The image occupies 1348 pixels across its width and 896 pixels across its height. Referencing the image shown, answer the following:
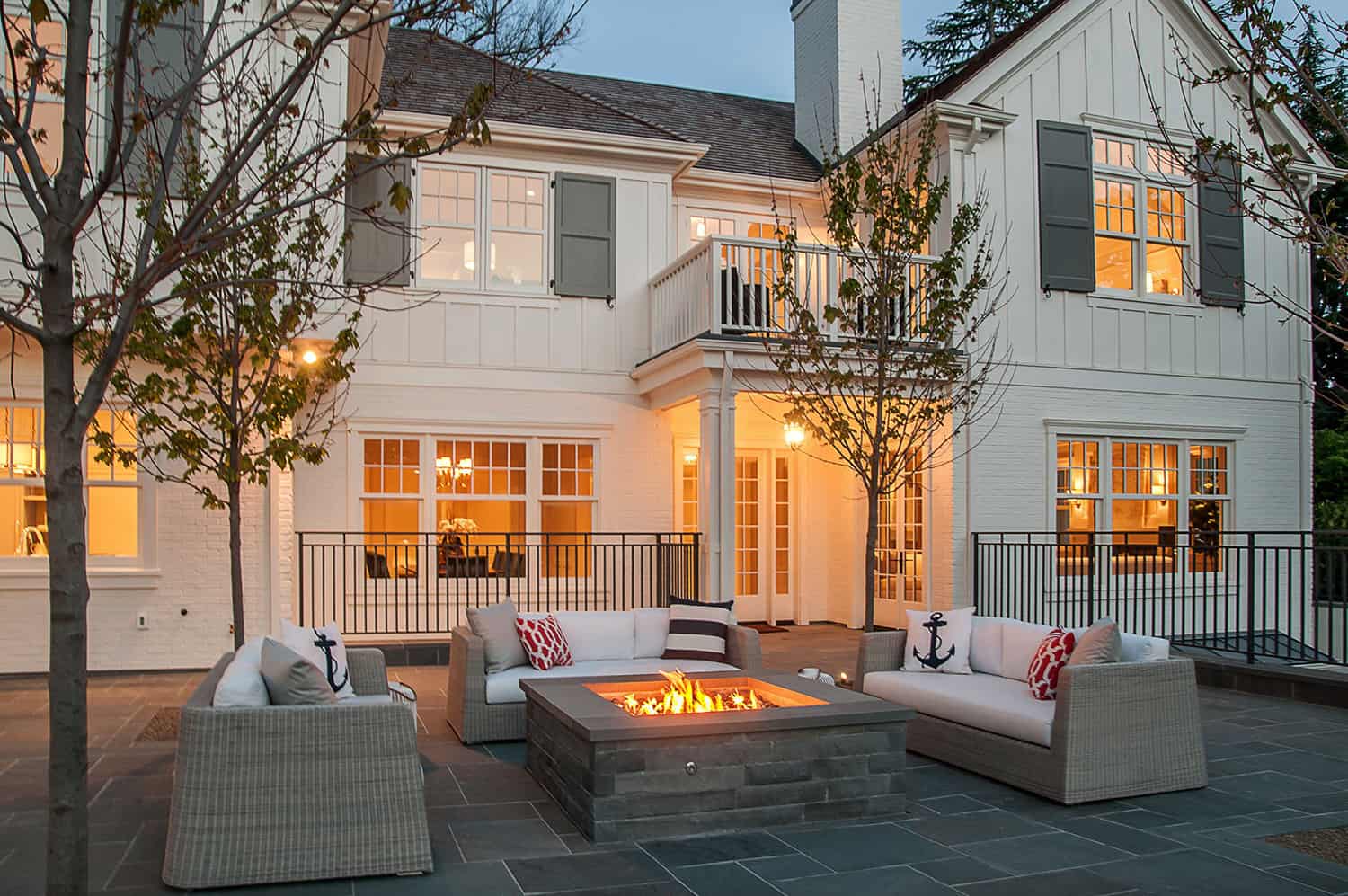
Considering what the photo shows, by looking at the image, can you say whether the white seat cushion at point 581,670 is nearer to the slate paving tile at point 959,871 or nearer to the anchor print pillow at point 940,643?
the anchor print pillow at point 940,643

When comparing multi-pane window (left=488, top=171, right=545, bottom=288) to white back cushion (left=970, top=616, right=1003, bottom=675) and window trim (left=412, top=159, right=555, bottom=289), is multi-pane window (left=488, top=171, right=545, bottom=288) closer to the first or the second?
window trim (left=412, top=159, right=555, bottom=289)

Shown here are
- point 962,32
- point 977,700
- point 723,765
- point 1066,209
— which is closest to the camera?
point 723,765

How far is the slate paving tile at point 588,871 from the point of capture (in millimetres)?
4500

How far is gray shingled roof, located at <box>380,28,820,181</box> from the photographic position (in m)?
12.3

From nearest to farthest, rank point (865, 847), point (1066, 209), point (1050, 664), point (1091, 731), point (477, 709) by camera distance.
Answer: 1. point (865, 847)
2. point (1091, 731)
3. point (1050, 664)
4. point (477, 709)
5. point (1066, 209)

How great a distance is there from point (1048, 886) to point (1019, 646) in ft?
8.70

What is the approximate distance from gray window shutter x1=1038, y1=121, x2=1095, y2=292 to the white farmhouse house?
3cm

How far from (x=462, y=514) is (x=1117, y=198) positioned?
8210mm

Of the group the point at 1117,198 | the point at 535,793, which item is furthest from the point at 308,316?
the point at 1117,198

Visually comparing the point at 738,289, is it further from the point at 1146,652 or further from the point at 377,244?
the point at 1146,652

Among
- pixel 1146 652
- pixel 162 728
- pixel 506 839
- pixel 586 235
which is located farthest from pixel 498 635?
pixel 586 235

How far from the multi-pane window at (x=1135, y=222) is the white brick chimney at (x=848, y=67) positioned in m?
2.93

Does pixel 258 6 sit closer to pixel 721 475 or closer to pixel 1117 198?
pixel 721 475

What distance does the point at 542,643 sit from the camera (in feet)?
24.8
